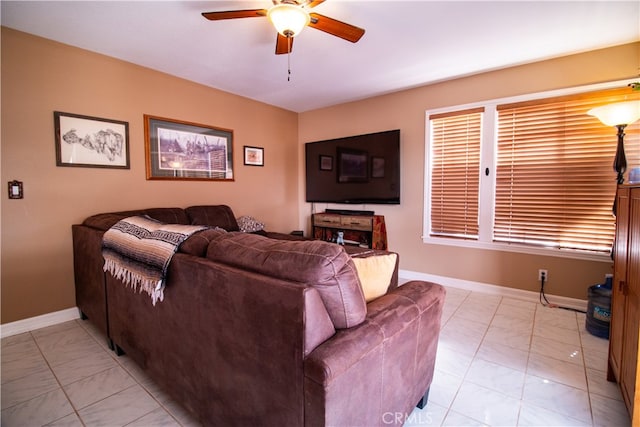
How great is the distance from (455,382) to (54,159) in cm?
351

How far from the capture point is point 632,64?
8.07 ft

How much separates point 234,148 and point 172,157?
83 centimetres

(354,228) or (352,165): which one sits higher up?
(352,165)

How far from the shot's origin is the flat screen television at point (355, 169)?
145 inches

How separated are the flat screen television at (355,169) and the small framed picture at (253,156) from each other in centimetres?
77

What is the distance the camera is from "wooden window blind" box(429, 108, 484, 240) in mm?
3225

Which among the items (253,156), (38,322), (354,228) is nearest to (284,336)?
(38,322)

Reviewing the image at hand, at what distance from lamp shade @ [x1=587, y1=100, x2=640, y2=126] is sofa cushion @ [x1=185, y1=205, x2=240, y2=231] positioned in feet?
11.7

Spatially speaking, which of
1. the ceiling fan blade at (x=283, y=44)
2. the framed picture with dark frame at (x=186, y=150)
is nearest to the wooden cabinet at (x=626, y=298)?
the ceiling fan blade at (x=283, y=44)

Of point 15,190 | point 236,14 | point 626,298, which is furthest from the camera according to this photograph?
point 15,190

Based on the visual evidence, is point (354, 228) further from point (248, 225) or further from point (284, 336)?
point (284, 336)

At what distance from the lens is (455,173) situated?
132 inches

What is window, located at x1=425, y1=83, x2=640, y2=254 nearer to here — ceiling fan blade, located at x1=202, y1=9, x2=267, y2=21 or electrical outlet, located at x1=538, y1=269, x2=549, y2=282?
electrical outlet, located at x1=538, y1=269, x2=549, y2=282

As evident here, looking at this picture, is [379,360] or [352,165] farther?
[352,165]
